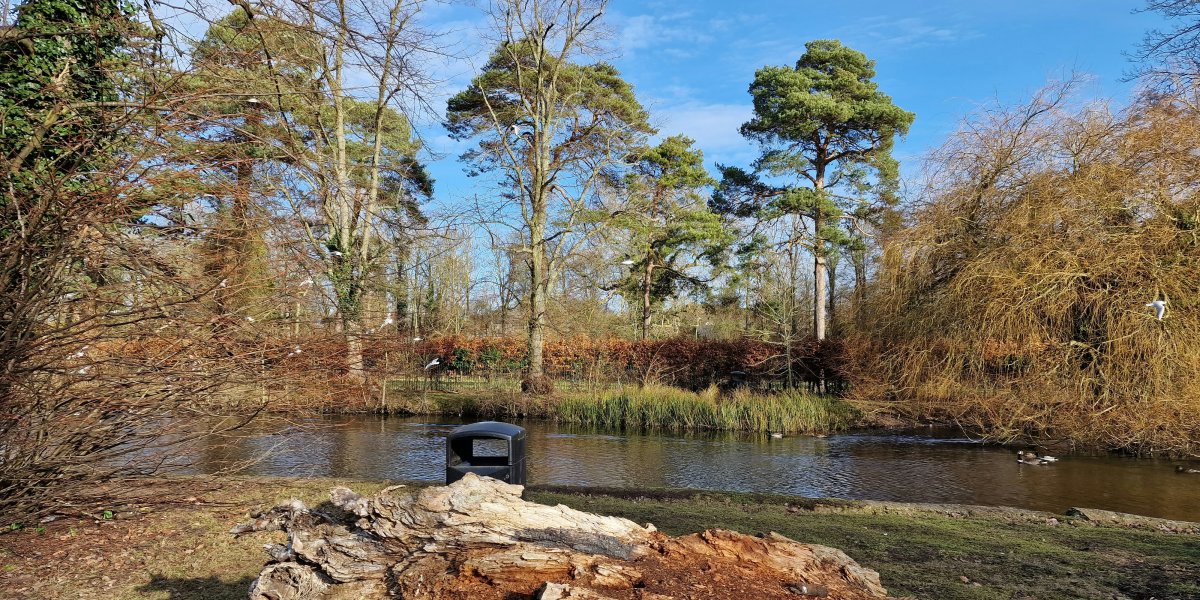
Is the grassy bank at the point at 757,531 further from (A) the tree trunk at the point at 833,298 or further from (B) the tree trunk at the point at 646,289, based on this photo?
(B) the tree trunk at the point at 646,289

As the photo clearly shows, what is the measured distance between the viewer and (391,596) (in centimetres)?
298

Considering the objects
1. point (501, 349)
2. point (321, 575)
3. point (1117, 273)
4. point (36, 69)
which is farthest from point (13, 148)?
point (501, 349)

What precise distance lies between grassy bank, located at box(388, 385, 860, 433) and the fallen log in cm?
1335

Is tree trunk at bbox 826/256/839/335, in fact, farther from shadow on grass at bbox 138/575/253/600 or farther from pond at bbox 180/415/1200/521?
shadow on grass at bbox 138/575/253/600

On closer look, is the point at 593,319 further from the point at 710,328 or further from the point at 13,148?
the point at 13,148

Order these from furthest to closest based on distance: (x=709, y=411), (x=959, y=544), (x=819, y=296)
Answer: (x=819, y=296) < (x=709, y=411) < (x=959, y=544)

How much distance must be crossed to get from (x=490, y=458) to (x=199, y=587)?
9.61 feet

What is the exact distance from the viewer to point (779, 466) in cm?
1167

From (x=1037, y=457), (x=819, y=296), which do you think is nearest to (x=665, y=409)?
(x=1037, y=457)

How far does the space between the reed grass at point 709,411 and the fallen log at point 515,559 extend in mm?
13322

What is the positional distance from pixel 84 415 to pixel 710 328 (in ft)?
113

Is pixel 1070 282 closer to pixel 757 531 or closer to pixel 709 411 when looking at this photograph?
pixel 709 411

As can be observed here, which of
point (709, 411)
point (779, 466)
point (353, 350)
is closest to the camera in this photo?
point (353, 350)

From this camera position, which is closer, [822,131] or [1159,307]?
[1159,307]
